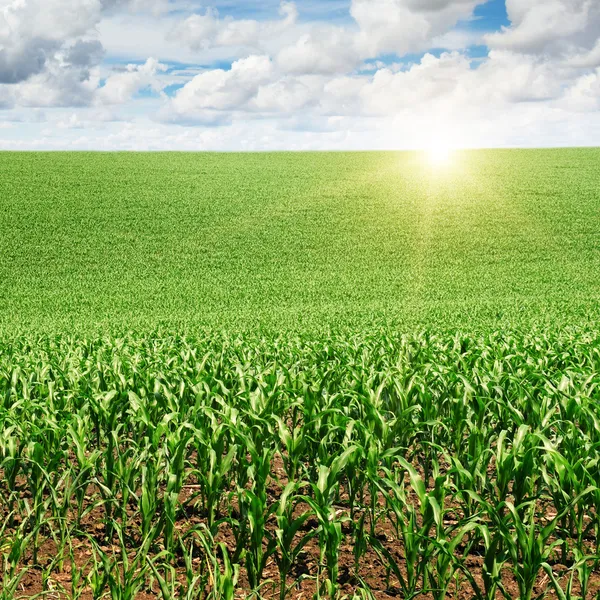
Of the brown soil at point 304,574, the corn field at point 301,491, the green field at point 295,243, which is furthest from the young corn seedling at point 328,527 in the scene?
the green field at point 295,243

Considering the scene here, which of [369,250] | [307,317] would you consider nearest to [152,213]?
[369,250]

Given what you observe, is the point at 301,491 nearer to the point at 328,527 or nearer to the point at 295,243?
the point at 328,527

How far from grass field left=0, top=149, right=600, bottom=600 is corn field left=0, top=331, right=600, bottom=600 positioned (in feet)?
Answer: 0.09

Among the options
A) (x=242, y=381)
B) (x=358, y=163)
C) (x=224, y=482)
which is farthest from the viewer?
(x=358, y=163)

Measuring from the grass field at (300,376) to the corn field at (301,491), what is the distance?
27mm

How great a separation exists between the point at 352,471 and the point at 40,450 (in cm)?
209

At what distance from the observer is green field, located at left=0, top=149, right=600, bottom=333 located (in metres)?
21.0

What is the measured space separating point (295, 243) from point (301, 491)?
27199 mm

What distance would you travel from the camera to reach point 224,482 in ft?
15.5

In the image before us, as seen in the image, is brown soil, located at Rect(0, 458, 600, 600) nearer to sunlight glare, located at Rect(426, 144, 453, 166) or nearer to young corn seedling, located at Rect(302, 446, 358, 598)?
young corn seedling, located at Rect(302, 446, 358, 598)

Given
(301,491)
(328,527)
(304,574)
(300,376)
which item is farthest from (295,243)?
(328,527)

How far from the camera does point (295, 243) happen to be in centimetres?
3178

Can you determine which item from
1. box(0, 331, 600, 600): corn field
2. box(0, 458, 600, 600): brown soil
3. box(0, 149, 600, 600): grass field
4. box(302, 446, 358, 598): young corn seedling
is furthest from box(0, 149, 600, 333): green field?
box(302, 446, 358, 598): young corn seedling

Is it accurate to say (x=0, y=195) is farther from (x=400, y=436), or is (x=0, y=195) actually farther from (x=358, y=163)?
(x=400, y=436)
